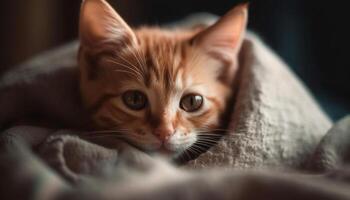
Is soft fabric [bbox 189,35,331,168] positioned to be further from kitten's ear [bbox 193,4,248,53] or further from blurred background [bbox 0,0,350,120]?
blurred background [bbox 0,0,350,120]

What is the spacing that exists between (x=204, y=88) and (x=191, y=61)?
0.25 feet

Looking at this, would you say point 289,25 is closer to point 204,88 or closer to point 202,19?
point 202,19

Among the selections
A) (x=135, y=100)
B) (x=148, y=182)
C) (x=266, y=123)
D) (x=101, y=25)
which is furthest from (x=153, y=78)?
(x=148, y=182)

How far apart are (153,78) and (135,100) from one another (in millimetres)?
70

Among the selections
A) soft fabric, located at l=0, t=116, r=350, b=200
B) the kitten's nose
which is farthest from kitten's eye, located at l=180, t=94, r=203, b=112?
soft fabric, located at l=0, t=116, r=350, b=200

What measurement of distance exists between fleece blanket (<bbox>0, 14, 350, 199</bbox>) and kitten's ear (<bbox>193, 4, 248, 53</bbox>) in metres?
0.07

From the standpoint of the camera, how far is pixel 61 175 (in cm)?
82

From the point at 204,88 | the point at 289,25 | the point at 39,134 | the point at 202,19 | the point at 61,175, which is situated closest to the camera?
the point at 61,175

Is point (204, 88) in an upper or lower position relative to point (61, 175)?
upper

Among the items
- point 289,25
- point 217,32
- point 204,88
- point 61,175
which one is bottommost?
point 61,175

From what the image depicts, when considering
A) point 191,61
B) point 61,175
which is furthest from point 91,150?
point 191,61

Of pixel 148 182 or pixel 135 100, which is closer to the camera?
pixel 148 182

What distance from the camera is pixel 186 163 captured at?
3.35 ft

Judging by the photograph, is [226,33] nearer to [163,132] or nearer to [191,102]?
[191,102]
